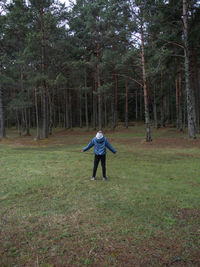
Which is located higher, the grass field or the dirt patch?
the grass field

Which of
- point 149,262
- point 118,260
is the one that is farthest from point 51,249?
point 149,262

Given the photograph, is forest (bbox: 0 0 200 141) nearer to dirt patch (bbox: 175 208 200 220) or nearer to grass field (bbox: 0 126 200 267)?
grass field (bbox: 0 126 200 267)

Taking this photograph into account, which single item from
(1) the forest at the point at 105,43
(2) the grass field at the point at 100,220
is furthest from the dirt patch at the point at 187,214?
(1) the forest at the point at 105,43

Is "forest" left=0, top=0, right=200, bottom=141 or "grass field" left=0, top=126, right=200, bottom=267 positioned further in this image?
"forest" left=0, top=0, right=200, bottom=141

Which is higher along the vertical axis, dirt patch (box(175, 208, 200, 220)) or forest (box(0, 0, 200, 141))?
forest (box(0, 0, 200, 141))

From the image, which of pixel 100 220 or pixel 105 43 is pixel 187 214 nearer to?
pixel 100 220

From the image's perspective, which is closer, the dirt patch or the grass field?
the grass field

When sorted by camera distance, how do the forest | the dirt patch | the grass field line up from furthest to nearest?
the forest
the dirt patch
the grass field

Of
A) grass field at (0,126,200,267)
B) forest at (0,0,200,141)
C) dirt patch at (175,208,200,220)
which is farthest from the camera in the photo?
forest at (0,0,200,141)

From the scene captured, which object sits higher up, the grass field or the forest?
the forest

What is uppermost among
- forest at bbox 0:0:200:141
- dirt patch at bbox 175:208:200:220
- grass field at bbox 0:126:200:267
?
forest at bbox 0:0:200:141

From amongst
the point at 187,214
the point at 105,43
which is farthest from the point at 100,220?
the point at 105,43

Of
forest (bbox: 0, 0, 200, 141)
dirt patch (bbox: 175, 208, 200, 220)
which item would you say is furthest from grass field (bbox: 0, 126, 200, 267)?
forest (bbox: 0, 0, 200, 141)

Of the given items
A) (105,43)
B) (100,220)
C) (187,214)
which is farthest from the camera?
(105,43)
